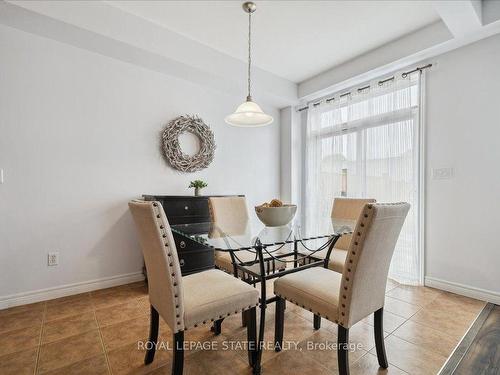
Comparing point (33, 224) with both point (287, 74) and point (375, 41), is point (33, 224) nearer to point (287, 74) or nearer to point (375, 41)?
point (287, 74)

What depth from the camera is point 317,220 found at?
3844mm

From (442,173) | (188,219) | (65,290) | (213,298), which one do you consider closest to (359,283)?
(213,298)

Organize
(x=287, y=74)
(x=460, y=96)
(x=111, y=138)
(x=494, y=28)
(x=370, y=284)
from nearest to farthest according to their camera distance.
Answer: (x=370, y=284) → (x=494, y=28) → (x=460, y=96) → (x=111, y=138) → (x=287, y=74)

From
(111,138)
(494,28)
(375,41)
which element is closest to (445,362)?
(494,28)

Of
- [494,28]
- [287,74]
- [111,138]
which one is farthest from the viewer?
[287,74]

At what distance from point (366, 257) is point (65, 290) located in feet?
8.97

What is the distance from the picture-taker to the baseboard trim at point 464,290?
7.71ft

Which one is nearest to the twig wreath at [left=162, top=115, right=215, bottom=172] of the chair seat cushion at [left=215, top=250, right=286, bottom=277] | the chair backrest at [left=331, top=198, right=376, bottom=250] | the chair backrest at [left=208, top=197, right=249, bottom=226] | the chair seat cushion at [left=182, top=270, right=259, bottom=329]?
the chair backrest at [left=208, top=197, right=249, bottom=226]

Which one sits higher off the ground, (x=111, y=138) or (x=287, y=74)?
(x=287, y=74)

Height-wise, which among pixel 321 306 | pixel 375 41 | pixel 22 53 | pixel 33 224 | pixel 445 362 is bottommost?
pixel 445 362

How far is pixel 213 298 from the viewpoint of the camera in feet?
4.40

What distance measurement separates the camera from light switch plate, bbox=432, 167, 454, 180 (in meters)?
2.62

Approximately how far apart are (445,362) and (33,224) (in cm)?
333

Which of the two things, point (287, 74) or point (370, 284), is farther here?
point (287, 74)
